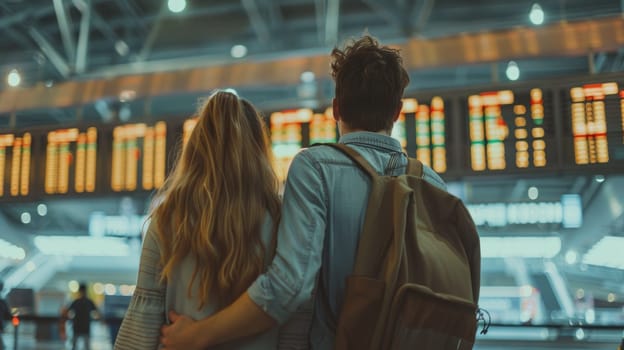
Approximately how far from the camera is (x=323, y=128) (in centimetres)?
762

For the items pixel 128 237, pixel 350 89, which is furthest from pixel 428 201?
pixel 128 237

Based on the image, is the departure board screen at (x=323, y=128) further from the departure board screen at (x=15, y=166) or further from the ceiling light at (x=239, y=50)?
the ceiling light at (x=239, y=50)

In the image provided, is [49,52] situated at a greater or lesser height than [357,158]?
greater

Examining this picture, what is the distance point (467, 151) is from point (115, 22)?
10.1 m

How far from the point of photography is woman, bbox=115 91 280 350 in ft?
5.33

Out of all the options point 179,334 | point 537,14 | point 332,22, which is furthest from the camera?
point 537,14

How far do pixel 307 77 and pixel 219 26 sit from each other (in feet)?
21.1

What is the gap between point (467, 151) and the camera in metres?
7.08

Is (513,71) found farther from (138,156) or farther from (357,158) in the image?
(357,158)

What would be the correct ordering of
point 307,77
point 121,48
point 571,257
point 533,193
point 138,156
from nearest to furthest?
point 138,156 → point 307,77 → point 121,48 → point 571,257 → point 533,193

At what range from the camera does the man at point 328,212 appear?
1493 millimetres

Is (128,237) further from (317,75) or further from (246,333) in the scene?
(246,333)

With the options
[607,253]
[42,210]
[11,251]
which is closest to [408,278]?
[607,253]

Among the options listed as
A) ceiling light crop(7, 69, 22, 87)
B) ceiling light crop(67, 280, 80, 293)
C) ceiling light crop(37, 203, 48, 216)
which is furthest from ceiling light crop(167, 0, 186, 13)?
ceiling light crop(67, 280, 80, 293)
